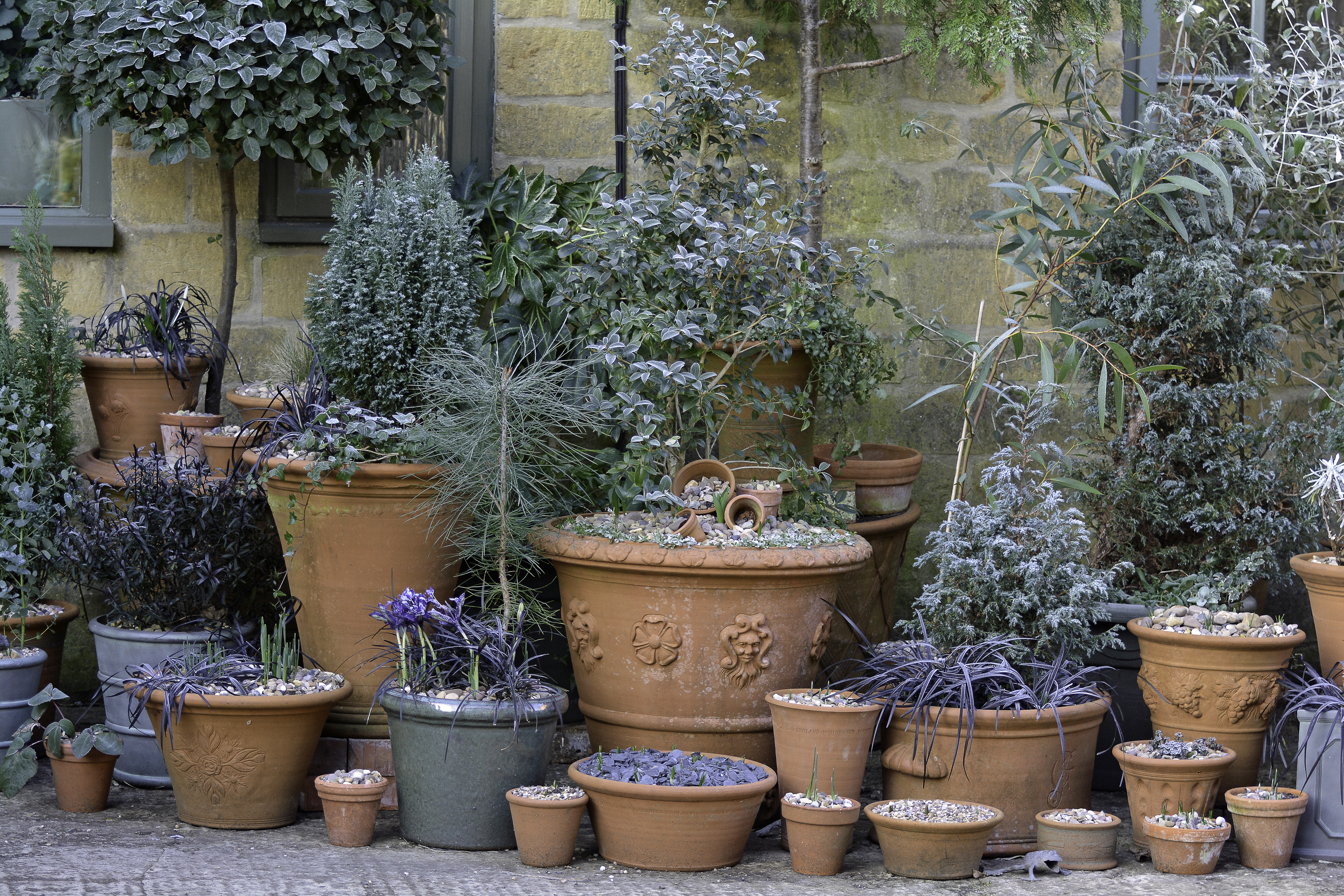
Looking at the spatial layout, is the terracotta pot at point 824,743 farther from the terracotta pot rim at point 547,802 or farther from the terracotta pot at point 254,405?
the terracotta pot at point 254,405

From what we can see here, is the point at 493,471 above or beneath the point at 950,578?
above

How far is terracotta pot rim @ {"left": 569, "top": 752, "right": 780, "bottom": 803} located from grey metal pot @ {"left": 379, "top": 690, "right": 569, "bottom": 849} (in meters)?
0.17

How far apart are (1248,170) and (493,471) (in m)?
2.34

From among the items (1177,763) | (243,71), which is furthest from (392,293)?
(1177,763)

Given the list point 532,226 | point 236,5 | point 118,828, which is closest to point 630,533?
point 532,226

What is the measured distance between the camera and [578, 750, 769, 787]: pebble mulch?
298cm

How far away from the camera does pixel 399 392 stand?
3.50 meters

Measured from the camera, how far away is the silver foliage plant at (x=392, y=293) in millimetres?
3451

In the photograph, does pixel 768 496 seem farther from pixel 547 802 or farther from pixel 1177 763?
pixel 1177 763

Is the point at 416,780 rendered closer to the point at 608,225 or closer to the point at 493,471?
the point at 493,471

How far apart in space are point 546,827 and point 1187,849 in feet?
4.77

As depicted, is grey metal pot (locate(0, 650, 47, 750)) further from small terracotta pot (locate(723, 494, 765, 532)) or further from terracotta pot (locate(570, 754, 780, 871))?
small terracotta pot (locate(723, 494, 765, 532))

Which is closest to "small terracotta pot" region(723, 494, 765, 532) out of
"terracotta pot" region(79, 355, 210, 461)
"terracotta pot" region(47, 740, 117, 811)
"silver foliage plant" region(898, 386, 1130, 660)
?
"silver foliage plant" region(898, 386, 1130, 660)

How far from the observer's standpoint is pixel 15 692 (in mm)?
3555
